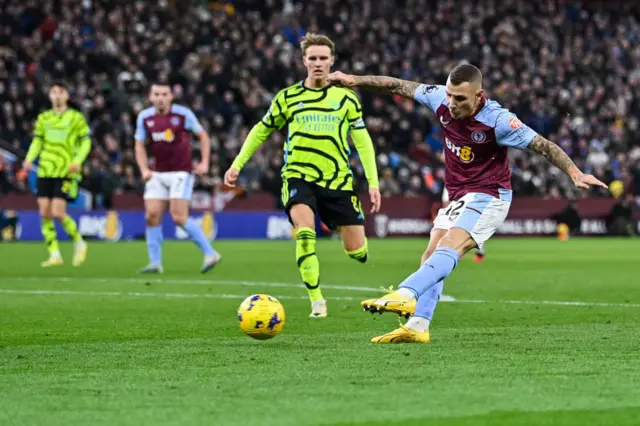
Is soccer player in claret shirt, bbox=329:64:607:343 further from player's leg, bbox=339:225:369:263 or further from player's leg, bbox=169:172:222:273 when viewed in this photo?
player's leg, bbox=169:172:222:273

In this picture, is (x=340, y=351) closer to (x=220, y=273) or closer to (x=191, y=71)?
(x=220, y=273)

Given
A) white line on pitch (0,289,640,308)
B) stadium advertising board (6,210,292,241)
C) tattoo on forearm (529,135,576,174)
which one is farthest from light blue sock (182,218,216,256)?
stadium advertising board (6,210,292,241)

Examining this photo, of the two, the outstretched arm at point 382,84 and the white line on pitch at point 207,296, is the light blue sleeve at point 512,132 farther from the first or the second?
the white line on pitch at point 207,296

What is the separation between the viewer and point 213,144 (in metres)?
29.2

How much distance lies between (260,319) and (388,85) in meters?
1.77

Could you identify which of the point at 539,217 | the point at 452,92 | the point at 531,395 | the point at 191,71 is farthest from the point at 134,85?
the point at 531,395

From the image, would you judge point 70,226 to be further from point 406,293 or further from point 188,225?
point 406,293

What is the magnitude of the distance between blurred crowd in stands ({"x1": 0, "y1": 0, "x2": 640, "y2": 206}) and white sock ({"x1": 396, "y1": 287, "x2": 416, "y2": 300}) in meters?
21.5

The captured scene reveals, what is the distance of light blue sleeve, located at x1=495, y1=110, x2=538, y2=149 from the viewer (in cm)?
745

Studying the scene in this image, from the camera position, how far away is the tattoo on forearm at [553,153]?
279 inches

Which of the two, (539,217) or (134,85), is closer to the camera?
(134,85)

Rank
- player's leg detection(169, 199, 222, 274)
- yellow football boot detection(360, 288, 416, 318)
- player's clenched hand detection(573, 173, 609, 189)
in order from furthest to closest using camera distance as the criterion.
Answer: player's leg detection(169, 199, 222, 274)
player's clenched hand detection(573, 173, 609, 189)
yellow football boot detection(360, 288, 416, 318)

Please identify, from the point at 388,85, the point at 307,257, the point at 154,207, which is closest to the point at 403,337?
the point at 388,85

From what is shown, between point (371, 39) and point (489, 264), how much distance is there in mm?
17603
